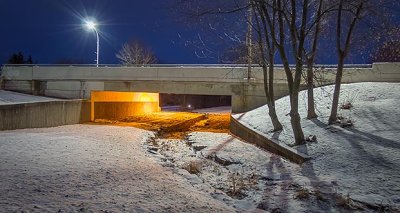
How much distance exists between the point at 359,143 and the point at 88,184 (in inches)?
340

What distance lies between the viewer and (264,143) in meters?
14.6

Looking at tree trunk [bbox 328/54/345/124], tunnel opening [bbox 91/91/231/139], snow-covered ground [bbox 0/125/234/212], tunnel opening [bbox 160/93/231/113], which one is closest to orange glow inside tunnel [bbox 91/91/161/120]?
tunnel opening [bbox 91/91/231/139]

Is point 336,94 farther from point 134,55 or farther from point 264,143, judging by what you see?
point 134,55

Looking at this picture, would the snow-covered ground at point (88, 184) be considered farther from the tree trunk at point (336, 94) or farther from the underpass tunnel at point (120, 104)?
the underpass tunnel at point (120, 104)

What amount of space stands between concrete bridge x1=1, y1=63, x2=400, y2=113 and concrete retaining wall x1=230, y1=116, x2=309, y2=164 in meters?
3.69

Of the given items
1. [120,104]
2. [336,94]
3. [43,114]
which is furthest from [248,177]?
[120,104]

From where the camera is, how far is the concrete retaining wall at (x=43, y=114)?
58.2 feet

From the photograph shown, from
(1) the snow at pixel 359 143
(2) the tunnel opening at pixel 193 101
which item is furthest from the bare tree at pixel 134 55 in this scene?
(1) the snow at pixel 359 143

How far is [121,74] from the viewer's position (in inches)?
1075

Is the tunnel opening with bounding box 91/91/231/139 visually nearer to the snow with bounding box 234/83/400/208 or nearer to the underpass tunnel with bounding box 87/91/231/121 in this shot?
the underpass tunnel with bounding box 87/91/231/121

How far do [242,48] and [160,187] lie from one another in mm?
11472

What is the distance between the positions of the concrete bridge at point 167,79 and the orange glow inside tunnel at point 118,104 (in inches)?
62.6

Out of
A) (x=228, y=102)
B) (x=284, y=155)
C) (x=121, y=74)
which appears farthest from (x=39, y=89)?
(x=228, y=102)

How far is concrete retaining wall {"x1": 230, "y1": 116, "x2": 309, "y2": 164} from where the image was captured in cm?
1180
